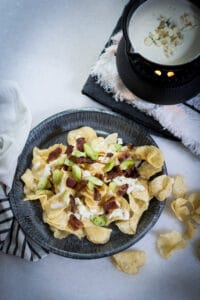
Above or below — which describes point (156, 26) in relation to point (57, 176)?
above

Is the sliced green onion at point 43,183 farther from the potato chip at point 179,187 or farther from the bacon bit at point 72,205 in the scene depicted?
the potato chip at point 179,187

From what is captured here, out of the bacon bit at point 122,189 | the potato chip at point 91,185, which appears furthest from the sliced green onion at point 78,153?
the bacon bit at point 122,189

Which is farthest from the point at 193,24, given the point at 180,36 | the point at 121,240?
the point at 121,240

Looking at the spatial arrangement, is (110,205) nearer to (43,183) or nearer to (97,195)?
(97,195)

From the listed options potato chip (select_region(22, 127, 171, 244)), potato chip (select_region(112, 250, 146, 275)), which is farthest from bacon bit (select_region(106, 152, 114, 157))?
potato chip (select_region(112, 250, 146, 275))

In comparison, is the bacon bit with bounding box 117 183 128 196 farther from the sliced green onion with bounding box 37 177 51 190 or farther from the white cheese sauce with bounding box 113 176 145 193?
the sliced green onion with bounding box 37 177 51 190

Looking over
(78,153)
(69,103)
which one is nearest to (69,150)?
(78,153)

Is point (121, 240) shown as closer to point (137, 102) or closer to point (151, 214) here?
point (151, 214)
